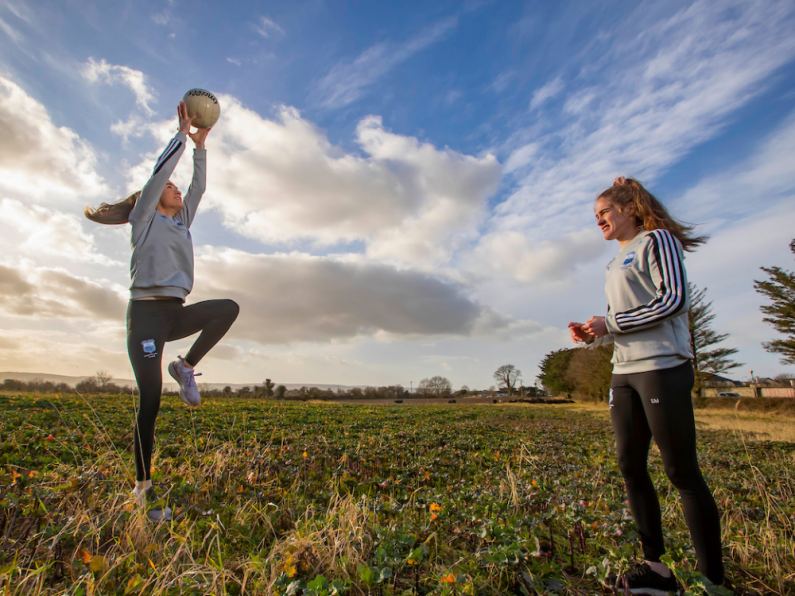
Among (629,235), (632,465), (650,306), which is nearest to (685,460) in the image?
(632,465)

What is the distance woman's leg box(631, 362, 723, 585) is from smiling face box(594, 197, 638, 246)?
2.99 feet

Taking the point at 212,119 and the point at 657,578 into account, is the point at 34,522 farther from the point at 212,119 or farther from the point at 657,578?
the point at 657,578

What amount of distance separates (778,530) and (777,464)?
197 inches

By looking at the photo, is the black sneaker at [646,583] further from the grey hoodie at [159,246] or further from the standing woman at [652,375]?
the grey hoodie at [159,246]

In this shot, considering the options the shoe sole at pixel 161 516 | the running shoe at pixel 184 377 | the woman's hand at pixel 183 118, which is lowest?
the shoe sole at pixel 161 516

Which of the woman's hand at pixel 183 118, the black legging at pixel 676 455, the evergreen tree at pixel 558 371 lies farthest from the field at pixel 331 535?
the evergreen tree at pixel 558 371

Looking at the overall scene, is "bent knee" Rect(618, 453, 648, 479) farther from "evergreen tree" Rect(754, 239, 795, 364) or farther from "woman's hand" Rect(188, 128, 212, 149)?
"evergreen tree" Rect(754, 239, 795, 364)

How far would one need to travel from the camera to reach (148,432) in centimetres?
281

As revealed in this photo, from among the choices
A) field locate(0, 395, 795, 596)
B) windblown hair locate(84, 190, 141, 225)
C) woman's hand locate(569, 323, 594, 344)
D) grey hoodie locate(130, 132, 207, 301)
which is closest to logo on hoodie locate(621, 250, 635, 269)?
woman's hand locate(569, 323, 594, 344)

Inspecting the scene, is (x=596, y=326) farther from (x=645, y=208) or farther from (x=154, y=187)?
(x=154, y=187)

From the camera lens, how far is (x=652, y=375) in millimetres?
2139

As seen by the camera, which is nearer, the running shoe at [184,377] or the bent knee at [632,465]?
the bent knee at [632,465]

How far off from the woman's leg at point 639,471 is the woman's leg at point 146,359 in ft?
9.56

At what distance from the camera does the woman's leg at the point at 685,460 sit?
2.04 m
